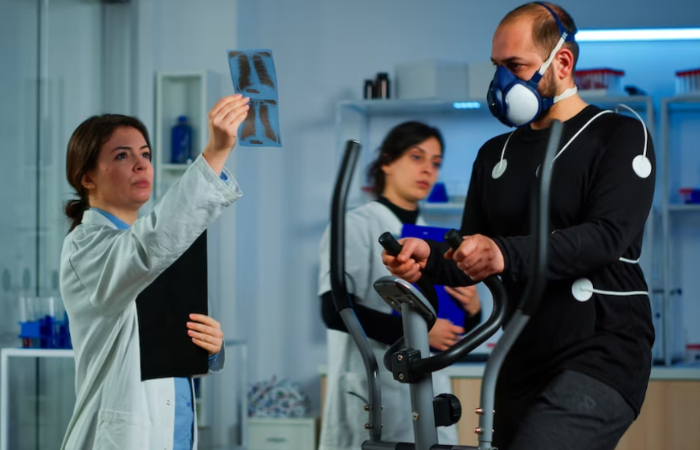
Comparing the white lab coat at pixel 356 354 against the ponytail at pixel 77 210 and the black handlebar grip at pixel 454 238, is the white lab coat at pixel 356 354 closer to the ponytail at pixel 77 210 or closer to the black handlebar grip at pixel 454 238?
the ponytail at pixel 77 210

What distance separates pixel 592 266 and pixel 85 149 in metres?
1.13

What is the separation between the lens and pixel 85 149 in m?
1.98

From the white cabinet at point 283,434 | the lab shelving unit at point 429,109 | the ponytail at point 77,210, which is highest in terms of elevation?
the lab shelving unit at point 429,109

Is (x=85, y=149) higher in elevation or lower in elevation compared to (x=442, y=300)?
higher

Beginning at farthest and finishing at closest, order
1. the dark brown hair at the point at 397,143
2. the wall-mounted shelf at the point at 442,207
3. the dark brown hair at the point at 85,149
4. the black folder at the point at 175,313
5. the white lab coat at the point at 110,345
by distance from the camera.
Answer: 1. the wall-mounted shelf at the point at 442,207
2. the dark brown hair at the point at 397,143
3. the dark brown hair at the point at 85,149
4. the black folder at the point at 175,313
5. the white lab coat at the point at 110,345

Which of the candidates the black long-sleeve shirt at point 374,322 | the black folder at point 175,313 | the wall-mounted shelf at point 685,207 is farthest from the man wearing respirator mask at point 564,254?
the wall-mounted shelf at point 685,207

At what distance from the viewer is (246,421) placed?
4.63 m

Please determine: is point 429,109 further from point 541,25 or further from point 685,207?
point 541,25

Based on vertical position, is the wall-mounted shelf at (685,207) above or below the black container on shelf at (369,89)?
below

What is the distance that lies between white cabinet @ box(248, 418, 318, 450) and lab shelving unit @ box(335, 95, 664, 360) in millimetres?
1149

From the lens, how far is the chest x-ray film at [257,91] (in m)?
1.54

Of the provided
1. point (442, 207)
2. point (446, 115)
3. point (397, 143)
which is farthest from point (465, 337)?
point (446, 115)

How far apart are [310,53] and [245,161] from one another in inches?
29.9

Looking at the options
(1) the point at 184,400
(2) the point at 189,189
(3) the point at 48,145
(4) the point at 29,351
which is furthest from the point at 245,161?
(2) the point at 189,189
